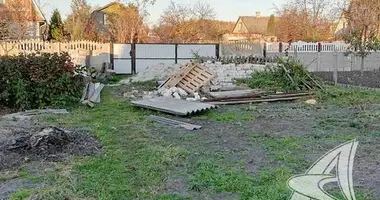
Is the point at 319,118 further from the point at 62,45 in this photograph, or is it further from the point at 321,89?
the point at 62,45

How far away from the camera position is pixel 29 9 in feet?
71.7

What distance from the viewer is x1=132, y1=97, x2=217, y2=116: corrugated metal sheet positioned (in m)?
8.08

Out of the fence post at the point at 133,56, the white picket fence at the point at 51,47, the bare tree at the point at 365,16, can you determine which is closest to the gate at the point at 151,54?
the fence post at the point at 133,56

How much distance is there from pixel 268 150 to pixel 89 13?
2206cm

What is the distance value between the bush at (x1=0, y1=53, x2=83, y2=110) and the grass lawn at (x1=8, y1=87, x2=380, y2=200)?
0.73 metres

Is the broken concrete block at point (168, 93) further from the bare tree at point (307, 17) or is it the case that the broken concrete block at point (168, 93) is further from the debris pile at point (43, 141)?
the bare tree at point (307, 17)

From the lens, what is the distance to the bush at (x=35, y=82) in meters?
8.77

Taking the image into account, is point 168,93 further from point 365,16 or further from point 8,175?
point 365,16

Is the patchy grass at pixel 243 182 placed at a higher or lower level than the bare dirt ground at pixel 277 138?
lower

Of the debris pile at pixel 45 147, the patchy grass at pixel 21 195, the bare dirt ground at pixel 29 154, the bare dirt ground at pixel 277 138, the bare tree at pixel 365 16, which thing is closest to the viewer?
the patchy grass at pixel 21 195

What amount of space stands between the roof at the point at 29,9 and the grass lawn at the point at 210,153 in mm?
14128

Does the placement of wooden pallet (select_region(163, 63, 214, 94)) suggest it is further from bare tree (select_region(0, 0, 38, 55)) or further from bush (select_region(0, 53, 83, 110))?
bare tree (select_region(0, 0, 38, 55))

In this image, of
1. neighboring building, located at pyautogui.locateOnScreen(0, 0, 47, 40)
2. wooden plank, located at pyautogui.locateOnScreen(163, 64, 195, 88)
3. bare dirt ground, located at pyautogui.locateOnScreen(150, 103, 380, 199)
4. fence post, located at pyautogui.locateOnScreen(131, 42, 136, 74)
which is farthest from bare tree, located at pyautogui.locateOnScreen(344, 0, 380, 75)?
neighboring building, located at pyautogui.locateOnScreen(0, 0, 47, 40)

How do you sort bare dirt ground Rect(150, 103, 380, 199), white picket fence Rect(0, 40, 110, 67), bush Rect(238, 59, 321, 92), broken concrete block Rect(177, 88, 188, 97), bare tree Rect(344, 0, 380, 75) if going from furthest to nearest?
Answer: bare tree Rect(344, 0, 380, 75) < white picket fence Rect(0, 40, 110, 67) < bush Rect(238, 59, 321, 92) < broken concrete block Rect(177, 88, 188, 97) < bare dirt ground Rect(150, 103, 380, 199)
